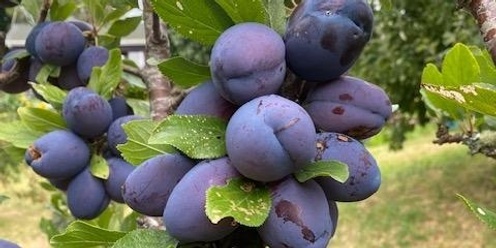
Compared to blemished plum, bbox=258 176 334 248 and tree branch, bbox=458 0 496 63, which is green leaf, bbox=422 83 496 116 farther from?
blemished plum, bbox=258 176 334 248

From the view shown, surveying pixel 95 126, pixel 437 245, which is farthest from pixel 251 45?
pixel 437 245

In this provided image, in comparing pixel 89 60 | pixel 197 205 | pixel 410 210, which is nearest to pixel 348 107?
pixel 197 205

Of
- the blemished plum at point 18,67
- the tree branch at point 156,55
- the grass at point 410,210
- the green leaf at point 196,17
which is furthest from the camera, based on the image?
the grass at point 410,210

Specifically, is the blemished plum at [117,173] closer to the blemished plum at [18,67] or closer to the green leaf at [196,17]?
the blemished plum at [18,67]

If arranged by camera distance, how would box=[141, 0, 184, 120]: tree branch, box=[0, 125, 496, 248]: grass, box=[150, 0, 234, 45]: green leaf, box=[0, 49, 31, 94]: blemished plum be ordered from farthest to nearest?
box=[0, 125, 496, 248]: grass < box=[0, 49, 31, 94]: blemished plum < box=[141, 0, 184, 120]: tree branch < box=[150, 0, 234, 45]: green leaf

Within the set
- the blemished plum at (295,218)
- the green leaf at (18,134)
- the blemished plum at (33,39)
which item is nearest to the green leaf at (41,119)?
the green leaf at (18,134)

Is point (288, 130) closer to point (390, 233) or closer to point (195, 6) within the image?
point (195, 6)

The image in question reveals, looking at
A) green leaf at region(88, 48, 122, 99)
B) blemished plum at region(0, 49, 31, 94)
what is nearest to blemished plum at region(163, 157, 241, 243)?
green leaf at region(88, 48, 122, 99)

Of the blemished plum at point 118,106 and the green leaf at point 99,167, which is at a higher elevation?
the blemished plum at point 118,106
